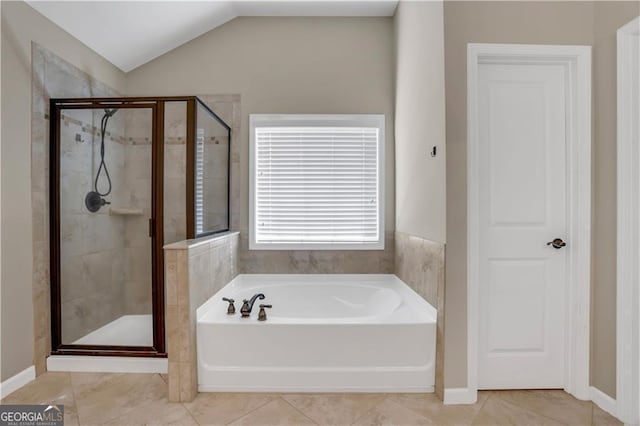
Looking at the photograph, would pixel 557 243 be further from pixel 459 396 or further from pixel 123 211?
pixel 123 211

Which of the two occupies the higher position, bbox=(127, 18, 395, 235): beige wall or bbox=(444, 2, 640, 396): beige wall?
bbox=(127, 18, 395, 235): beige wall

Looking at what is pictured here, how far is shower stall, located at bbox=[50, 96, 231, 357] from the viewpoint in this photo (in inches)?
85.0

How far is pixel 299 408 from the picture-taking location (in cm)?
175

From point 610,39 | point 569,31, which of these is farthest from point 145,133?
point 610,39

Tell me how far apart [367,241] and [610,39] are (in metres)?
2.06

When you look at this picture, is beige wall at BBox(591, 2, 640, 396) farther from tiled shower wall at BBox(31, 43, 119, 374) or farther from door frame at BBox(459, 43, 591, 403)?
tiled shower wall at BBox(31, 43, 119, 374)

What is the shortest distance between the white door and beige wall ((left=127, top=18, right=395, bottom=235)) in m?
1.09

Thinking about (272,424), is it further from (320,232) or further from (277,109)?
(277,109)

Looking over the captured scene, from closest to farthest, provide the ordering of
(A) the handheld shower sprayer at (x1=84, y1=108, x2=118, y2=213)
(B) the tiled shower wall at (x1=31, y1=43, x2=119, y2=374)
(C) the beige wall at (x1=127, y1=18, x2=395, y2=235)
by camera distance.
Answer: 1. (B) the tiled shower wall at (x1=31, y1=43, x2=119, y2=374)
2. (A) the handheld shower sprayer at (x1=84, y1=108, x2=118, y2=213)
3. (C) the beige wall at (x1=127, y1=18, x2=395, y2=235)

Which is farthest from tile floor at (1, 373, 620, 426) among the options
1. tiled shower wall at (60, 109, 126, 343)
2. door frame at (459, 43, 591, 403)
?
tiled shower wall at (60, 109, 126, 343)

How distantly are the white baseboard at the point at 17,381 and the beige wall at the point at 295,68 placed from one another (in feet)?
6.54

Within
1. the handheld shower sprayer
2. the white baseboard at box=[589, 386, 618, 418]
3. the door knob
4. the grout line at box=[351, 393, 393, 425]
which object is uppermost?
the handheld shower sprayer
